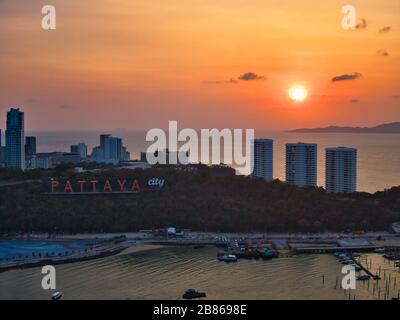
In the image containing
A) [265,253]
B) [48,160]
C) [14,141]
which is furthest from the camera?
[48,160]

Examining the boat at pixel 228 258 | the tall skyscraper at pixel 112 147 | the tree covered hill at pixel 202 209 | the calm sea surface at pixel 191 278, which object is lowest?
the calm sea surface at pixel 191 278

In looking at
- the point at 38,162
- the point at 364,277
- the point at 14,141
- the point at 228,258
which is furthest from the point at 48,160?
the point at 364,277

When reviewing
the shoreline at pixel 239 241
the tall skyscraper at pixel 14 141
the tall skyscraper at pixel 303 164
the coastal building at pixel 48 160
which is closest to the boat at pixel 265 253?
the shoreline at pixel 239 241

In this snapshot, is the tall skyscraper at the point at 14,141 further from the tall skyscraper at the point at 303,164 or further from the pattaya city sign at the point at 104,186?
the tall skyscraper at the point at 303,164

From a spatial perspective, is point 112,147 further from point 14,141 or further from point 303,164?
point 303,164

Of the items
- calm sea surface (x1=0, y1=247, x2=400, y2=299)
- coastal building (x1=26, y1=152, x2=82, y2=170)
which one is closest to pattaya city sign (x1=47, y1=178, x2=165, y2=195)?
calm sea surface (x1=0, y1=247, x2=400, y2=299)
